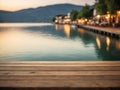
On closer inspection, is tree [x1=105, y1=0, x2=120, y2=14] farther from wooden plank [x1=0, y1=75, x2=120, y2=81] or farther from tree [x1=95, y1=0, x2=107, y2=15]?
wooden plank [x1=0, y1=75, x2=120, y2=81]

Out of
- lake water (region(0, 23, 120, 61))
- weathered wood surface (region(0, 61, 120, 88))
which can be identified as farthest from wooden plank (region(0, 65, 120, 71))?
lake water (region(0, 23, 120, 61))

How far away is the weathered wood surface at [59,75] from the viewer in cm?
439

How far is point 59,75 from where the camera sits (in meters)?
5.11

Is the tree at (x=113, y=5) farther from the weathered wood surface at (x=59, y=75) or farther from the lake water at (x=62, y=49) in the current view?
the weathered wood surface at (x=59, y=75)

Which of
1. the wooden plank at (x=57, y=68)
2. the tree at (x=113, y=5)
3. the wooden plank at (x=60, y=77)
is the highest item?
the tree at (x=113, y=5)

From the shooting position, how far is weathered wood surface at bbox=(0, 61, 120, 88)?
4.39m

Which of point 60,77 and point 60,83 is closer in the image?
point 60,83

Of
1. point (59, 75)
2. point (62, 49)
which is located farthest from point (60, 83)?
point (62, 49)

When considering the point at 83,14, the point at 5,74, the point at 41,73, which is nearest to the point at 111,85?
the point at 41,73

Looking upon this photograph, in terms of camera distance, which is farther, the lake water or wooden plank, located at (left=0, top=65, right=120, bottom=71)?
the lake water

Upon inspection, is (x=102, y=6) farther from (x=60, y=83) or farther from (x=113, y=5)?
(x=60, y=83)

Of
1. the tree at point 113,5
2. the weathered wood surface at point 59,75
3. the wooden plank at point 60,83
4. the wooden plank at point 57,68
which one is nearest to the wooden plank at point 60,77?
the weathered wood surface at point 59,75

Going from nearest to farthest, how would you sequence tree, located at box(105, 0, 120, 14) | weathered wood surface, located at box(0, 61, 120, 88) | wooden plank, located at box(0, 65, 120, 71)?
weathered wood surface, located at box(0, 61, 120, 88)
wooden plank, located at box(0, 65, 120, 71)
tree, located at box(105, 0, 120, 14)

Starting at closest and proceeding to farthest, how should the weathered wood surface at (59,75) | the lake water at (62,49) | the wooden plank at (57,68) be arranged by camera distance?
the weathered wood surface at (59,75)
the wooden plank at (57,68)
the lake water at (62,49)
